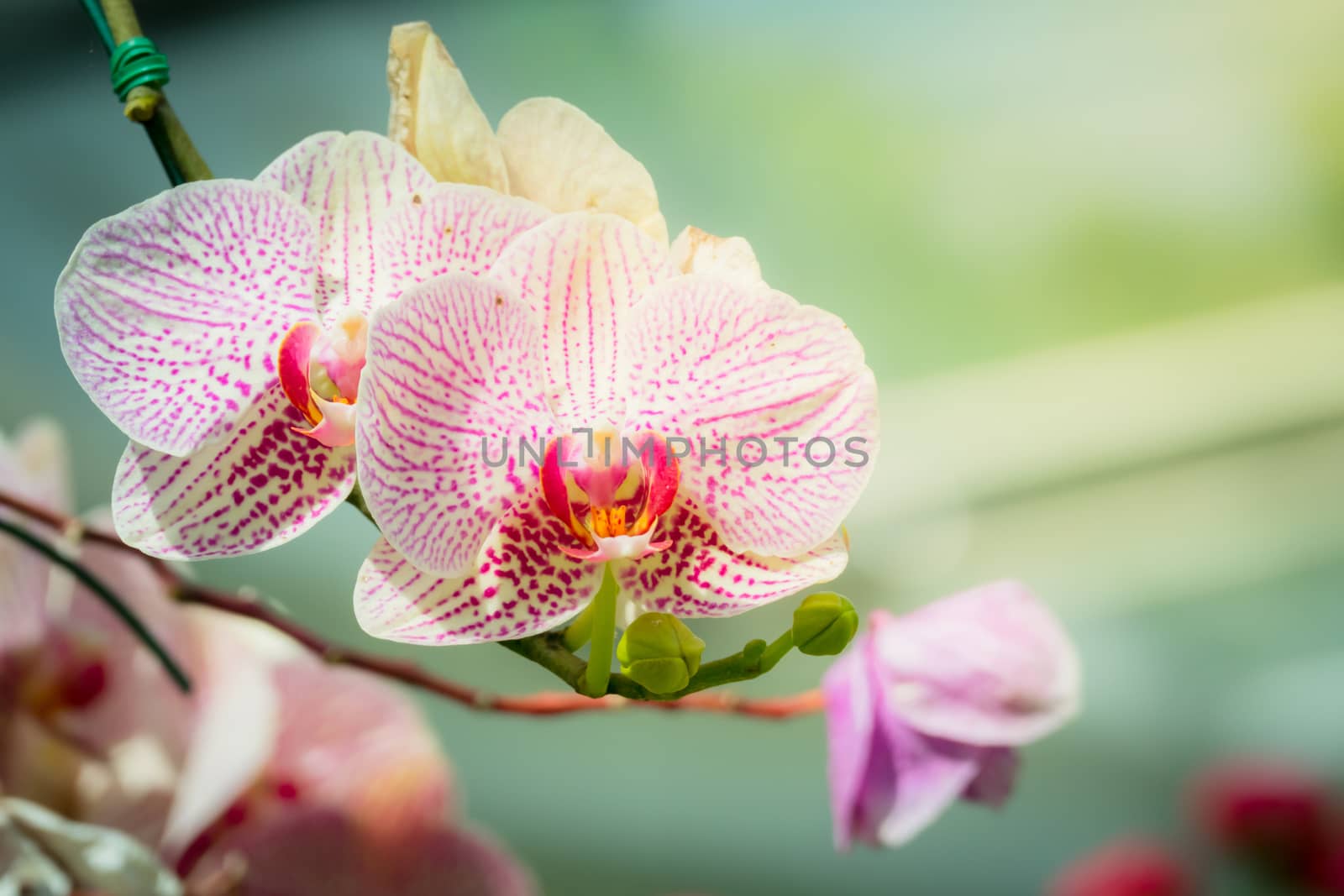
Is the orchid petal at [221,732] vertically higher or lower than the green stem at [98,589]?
lower

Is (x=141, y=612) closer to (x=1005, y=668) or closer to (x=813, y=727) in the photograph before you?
(x=1005, y=668)

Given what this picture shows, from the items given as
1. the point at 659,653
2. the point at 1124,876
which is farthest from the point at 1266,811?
the point at 659,653

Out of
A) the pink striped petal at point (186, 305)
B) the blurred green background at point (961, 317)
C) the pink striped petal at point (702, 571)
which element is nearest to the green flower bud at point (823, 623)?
the pink striped petal at point (702, 571)

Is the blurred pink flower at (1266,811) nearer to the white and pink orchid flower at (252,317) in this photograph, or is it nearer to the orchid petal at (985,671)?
the orchid petal at (985,671)

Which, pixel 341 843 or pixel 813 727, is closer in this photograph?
pixel 341 843

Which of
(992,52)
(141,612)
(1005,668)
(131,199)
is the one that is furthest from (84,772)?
(992,52)

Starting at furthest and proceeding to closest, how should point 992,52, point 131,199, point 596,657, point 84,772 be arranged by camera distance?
1. point 992,52
2. point 131,199
3. point 84,772
4. point 596,657

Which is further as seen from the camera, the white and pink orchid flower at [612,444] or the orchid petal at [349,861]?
the orchid petal at [349,861]

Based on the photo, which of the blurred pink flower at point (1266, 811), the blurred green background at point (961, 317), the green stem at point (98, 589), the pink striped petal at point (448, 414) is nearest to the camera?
the pink striped petal at point (448, 414)
